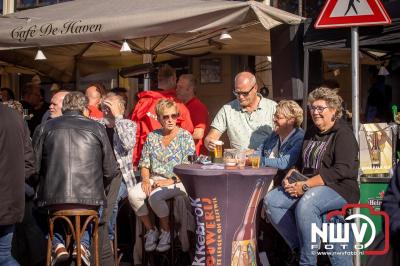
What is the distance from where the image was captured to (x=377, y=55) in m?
9.34

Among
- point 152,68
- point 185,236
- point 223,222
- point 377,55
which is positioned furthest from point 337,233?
point 377,55

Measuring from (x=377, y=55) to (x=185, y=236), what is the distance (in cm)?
454

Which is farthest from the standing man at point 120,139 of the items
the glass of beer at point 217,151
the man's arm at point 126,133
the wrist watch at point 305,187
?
the wrist watch at point 305,187

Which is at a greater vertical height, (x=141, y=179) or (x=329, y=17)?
(x=329, y=17)

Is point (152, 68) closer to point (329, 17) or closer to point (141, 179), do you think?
point (141, 179)

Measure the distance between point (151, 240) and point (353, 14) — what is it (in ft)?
10.0

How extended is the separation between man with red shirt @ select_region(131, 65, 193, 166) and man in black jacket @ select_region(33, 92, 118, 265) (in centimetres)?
136

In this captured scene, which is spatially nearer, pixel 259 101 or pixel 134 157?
pixel 259 101

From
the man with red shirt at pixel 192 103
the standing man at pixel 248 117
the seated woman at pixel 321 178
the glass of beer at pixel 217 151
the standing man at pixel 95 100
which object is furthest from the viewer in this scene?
the standing man at pixel 95 100

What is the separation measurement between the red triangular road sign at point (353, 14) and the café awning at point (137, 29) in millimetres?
832

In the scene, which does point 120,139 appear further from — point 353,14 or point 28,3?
point 28,3

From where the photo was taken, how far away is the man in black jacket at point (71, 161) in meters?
5.70

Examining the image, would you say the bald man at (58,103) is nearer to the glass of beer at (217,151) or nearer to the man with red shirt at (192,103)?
the man with red shirt at (192,103)

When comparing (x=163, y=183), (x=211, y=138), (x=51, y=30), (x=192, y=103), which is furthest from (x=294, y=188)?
(x=51, y=30)
